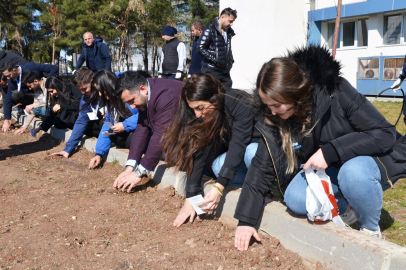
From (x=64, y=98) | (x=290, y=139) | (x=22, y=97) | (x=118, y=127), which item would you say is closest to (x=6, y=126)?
(x=22, y=97)

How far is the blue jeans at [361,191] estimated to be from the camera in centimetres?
220

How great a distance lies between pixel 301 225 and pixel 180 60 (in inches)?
222

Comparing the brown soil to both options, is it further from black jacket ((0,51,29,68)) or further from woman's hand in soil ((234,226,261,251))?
black jacket ((0,51,29,68))

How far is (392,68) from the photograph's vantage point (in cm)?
1452

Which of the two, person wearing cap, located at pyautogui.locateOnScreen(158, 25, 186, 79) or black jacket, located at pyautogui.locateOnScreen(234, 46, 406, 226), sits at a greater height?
person wearing cap, located at pyautogui.locateOnScreen(158, 25, 186, 79)

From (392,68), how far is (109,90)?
520 inches

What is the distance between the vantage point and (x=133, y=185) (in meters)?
3.38

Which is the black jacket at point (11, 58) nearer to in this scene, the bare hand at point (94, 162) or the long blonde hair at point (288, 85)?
the bare hand at point (94, 162)

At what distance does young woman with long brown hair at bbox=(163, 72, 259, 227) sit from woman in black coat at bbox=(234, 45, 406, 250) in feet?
1.16

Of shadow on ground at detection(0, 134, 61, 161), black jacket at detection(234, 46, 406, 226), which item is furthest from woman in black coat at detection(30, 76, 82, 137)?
black jacket at detection(234, 46, 406, 226)

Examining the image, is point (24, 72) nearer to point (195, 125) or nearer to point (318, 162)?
point (195, 125)

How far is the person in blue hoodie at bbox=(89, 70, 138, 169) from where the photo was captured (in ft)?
13.6

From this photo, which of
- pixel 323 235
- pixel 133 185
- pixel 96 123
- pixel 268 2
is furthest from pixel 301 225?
→ pixel 268 2

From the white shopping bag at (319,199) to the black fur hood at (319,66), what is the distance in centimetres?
50
